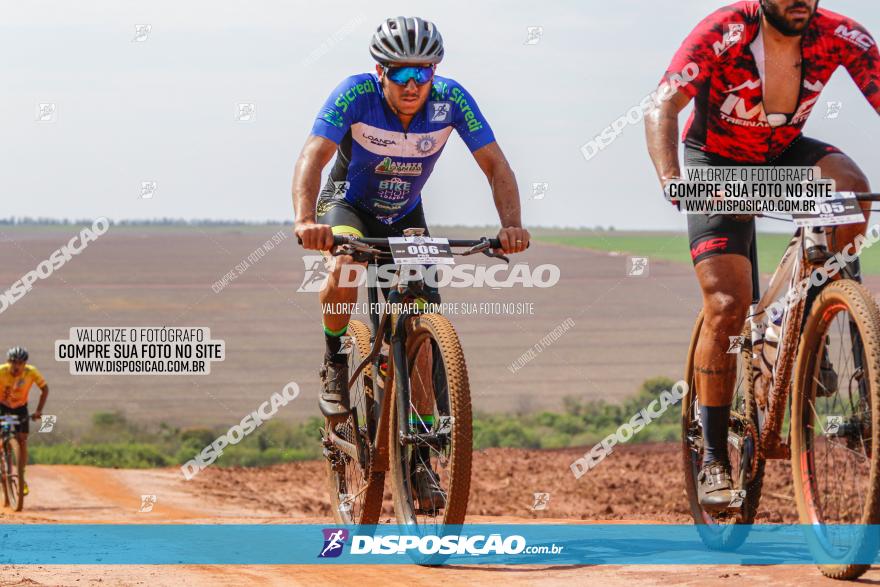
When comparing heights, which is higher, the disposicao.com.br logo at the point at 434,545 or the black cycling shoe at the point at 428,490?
the black cycling shoe at the point at 428,490

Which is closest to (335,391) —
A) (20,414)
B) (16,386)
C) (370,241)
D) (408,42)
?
(370,241)

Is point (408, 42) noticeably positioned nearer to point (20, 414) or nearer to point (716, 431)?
point (716, 431)

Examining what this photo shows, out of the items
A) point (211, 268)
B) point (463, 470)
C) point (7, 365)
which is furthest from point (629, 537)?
point (211, 268)

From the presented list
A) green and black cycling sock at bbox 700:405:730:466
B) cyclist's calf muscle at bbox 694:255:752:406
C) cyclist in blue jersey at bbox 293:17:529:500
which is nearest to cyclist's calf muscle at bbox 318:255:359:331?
cyclist in blue jersey at bbox 293:17:529:500

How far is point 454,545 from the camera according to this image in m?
6.69

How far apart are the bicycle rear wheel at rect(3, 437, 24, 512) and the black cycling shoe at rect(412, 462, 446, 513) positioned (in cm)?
1054

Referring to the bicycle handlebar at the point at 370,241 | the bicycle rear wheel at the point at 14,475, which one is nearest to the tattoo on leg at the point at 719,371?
the bicycle handlebar at the point at 370,241

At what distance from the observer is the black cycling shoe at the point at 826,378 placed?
5.72 metres

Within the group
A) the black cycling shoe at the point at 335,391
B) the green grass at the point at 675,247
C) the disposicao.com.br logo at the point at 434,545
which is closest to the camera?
the disposicao.com.br logo at the point at 434,545

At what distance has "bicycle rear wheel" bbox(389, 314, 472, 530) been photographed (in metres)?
6.36

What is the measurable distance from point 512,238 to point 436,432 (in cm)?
115

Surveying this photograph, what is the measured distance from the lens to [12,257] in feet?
246

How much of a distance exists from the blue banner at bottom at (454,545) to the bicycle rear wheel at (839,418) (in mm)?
91

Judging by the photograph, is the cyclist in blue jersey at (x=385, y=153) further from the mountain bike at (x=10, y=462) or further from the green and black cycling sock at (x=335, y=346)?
the mountain bike at (x=10, y=462)
